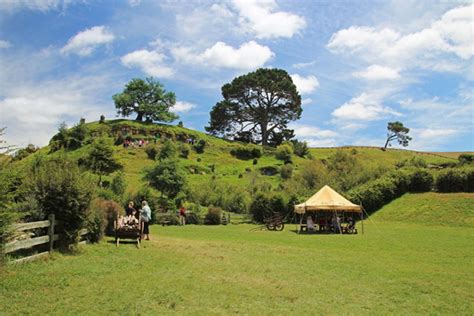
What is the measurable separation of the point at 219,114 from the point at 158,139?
48.3 ft

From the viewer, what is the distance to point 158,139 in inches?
2948

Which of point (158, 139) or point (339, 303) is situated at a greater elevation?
point (158, 139)

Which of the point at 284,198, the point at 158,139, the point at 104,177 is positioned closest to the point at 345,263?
the point at 284,198

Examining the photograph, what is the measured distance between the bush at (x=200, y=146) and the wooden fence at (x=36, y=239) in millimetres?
62021

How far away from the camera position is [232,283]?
9.14 metres

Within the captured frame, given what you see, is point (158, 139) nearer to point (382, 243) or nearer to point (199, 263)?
point (382, 243)

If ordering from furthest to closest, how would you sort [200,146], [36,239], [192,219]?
[200,146] < [192,219] < [36,239]

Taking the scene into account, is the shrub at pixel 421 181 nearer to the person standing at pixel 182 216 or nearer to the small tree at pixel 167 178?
the small tree at pixel 167 178

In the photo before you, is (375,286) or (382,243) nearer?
(375,286)

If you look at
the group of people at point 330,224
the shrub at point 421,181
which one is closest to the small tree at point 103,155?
the group of people at point 330,224

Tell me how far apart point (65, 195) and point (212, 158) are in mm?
59026

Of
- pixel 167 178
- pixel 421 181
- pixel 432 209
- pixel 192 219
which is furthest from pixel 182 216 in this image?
pixel 421 181

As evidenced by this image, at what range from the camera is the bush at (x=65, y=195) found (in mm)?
11297

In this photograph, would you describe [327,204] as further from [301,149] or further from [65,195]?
[301,149]
